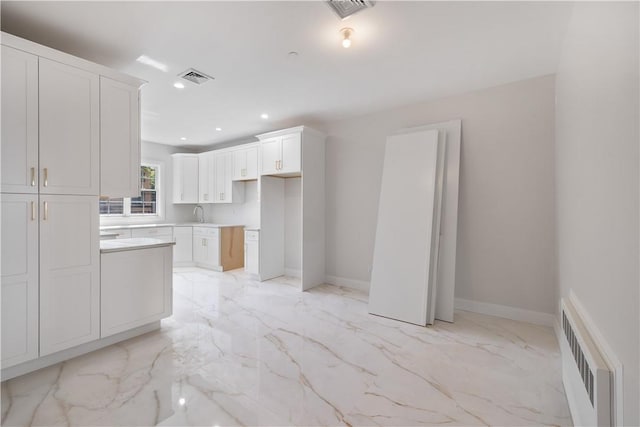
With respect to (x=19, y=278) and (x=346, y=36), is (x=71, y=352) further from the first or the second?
(x=346, y=36)

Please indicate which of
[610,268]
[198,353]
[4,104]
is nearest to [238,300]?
[198,353]

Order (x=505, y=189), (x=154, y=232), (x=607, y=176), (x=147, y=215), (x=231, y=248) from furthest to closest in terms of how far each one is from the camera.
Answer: (x=147, y=215) < (x=231, y=248) < (x=154, y=232) < (x=505, y=189) < (x=607, y=176)

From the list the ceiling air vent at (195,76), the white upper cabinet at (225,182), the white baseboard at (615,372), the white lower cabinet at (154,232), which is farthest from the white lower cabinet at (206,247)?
the white baseboard at (615,372)

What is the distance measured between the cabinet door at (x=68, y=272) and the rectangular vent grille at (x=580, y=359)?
10.7 ft

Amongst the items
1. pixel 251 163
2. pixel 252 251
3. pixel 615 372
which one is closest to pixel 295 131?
pixel 251 163

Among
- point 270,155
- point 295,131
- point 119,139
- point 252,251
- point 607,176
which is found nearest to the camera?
point 607,176

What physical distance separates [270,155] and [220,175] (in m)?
1.70

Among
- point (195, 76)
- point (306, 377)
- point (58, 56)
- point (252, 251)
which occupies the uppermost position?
point (195, 76)

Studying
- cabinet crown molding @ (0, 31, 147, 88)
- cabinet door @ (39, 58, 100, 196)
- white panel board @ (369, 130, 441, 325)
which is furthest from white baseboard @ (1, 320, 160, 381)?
white panel board @ (369, 130, 441, 325)

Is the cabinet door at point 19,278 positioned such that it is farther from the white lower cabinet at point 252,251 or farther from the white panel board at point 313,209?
the white lower cabinet at point 252,251

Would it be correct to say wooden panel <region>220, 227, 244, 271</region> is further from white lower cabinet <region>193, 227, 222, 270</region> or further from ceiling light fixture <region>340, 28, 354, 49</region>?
ceiling light fixture <region>340, 28, 354, 49</region>

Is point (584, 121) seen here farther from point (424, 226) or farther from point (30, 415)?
point (30, 415)

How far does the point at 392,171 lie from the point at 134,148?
2821mm

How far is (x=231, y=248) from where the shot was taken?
5625 millimetres
